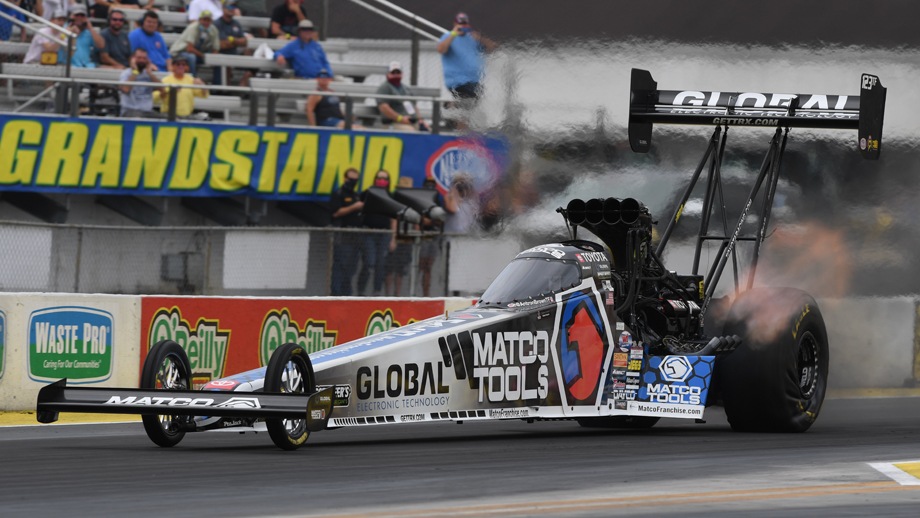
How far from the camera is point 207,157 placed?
74.4 ft

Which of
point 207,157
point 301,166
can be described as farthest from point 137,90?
point 301,166

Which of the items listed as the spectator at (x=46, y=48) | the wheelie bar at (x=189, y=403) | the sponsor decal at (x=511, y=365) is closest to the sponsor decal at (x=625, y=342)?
the sponsor decal at (x=511, y=365)

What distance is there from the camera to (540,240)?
18703 millimetres

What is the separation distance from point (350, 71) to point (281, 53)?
1.39 metres

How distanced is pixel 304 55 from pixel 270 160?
242 cm

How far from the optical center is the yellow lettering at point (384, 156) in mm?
23453

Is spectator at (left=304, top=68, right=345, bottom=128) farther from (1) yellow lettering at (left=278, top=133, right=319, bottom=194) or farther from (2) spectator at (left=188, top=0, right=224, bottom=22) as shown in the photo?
(2) spectator at (left=188, top=0, right=224, bottom=22)

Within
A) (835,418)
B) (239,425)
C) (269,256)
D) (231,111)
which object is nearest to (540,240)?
(269,256)

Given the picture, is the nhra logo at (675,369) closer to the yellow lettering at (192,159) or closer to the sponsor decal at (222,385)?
the sponsor decal at (222,385)

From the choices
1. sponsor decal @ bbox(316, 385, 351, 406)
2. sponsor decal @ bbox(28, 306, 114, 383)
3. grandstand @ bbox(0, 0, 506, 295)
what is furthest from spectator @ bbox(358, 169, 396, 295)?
sponsor decal @ bbox(316, 385, 351, 406)

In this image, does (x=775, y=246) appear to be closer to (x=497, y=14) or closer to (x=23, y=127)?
(x=497, y=14)

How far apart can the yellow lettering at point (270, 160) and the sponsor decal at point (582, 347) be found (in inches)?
441

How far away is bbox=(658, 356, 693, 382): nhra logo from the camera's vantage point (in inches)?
510

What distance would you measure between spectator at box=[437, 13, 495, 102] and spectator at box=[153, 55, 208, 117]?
3.73 m
